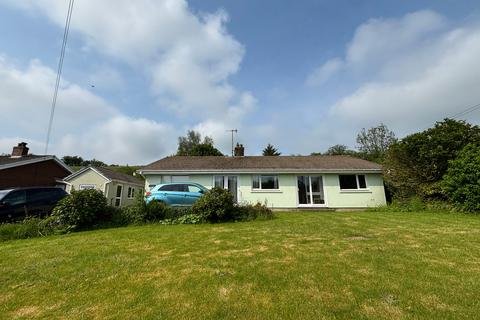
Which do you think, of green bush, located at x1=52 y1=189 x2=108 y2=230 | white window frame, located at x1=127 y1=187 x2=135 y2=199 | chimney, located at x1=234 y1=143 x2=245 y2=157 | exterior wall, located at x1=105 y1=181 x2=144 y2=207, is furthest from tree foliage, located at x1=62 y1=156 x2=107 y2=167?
green bush, located at x1=52 y1=189 x2=108 y2=230

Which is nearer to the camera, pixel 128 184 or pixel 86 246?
pixel 86 246

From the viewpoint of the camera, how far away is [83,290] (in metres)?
3.94

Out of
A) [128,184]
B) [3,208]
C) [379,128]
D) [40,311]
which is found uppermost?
[379,128]

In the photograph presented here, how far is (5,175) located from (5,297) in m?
22.4

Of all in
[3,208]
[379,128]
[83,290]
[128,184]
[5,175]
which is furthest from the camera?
[379,128]

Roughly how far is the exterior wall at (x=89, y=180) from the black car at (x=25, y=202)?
24.6 feet

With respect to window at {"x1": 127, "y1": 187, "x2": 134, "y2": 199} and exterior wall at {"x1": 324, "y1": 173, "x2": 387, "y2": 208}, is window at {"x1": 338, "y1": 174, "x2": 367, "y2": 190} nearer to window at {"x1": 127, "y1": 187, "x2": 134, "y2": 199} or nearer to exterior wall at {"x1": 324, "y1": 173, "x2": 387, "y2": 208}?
exterior wall at {"x1": 324, "y1": 173, "x2": 387, "y2": 208}

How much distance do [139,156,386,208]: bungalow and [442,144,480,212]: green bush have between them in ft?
12.1

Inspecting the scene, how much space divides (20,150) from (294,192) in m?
25.6

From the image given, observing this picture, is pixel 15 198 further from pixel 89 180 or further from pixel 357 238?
pixel 357 238

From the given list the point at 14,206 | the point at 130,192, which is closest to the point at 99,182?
the point at 130,192

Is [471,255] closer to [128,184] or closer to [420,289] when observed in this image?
[420,289]

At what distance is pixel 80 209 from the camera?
10117mm

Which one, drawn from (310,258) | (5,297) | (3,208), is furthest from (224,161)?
(5,297)
